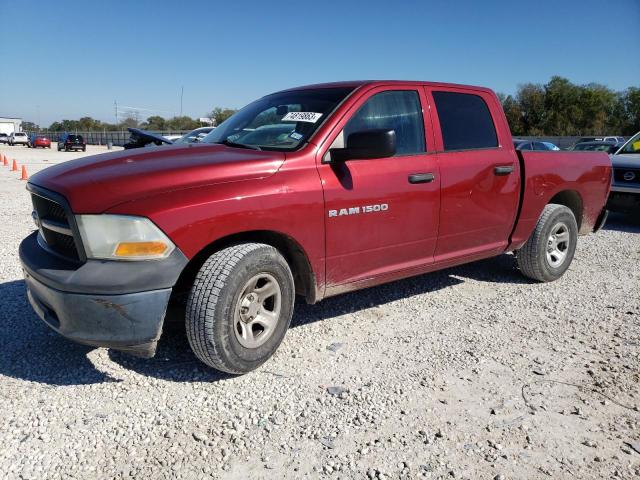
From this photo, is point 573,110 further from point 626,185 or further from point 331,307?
point 331,307

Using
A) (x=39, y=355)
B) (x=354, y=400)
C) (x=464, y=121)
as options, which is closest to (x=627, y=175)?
(x=464, y=121)

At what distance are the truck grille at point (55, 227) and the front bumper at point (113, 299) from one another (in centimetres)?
14

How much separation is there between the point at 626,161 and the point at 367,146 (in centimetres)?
744

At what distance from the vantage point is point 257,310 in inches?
121

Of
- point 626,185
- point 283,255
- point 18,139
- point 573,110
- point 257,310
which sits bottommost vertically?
point 257,310

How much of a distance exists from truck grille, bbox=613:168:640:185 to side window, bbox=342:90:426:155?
20.8 feet

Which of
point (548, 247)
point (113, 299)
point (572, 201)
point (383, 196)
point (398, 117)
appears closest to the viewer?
point (113, 299)

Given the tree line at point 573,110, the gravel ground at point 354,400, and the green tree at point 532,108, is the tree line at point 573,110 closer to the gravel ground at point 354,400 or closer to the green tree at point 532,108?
the green tree at point 532,108

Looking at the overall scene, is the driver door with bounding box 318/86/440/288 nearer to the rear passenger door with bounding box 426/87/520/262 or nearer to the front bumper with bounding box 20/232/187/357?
the rear passenger door with bounding box 426/87/520/262

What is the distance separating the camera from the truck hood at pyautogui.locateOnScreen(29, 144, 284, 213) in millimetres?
2641

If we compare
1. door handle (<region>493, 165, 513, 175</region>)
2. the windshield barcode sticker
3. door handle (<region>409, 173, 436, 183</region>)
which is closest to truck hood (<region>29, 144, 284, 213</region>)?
the windshield barcode sticker

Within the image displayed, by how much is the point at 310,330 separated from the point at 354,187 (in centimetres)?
121

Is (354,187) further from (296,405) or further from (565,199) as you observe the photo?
(565,199)

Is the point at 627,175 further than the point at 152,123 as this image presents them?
No
